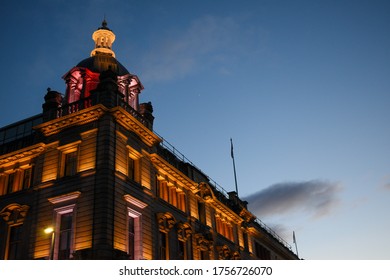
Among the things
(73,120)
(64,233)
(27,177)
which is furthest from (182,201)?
(27,177)

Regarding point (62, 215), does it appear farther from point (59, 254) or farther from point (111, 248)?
point (111, 248)

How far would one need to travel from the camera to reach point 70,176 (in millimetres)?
31203

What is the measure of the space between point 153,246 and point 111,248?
5932mm

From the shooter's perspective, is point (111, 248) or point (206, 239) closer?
point (111, 248)

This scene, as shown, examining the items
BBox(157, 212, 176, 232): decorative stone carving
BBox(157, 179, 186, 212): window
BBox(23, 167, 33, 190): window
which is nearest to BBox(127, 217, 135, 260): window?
BBox(157, 212, 176, 232): decorative stone carving

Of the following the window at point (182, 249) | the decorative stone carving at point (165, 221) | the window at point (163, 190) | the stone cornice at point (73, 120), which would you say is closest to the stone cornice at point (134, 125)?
the stone cornice at point (73, 120)

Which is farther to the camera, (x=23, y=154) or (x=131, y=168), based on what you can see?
(x=23, y=154)

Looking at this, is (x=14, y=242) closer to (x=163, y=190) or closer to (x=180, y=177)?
(x=163, y=190)

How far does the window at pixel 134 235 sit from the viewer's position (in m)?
30.5

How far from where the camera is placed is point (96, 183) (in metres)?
29.7

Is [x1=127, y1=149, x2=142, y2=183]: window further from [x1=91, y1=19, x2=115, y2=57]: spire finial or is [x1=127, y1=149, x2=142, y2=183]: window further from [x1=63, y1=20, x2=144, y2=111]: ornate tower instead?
[x1=91, y1=19, x2=115, y2=57]: spire finial

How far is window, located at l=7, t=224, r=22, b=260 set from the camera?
3156 centimetres

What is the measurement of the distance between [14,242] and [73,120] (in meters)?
9.95
